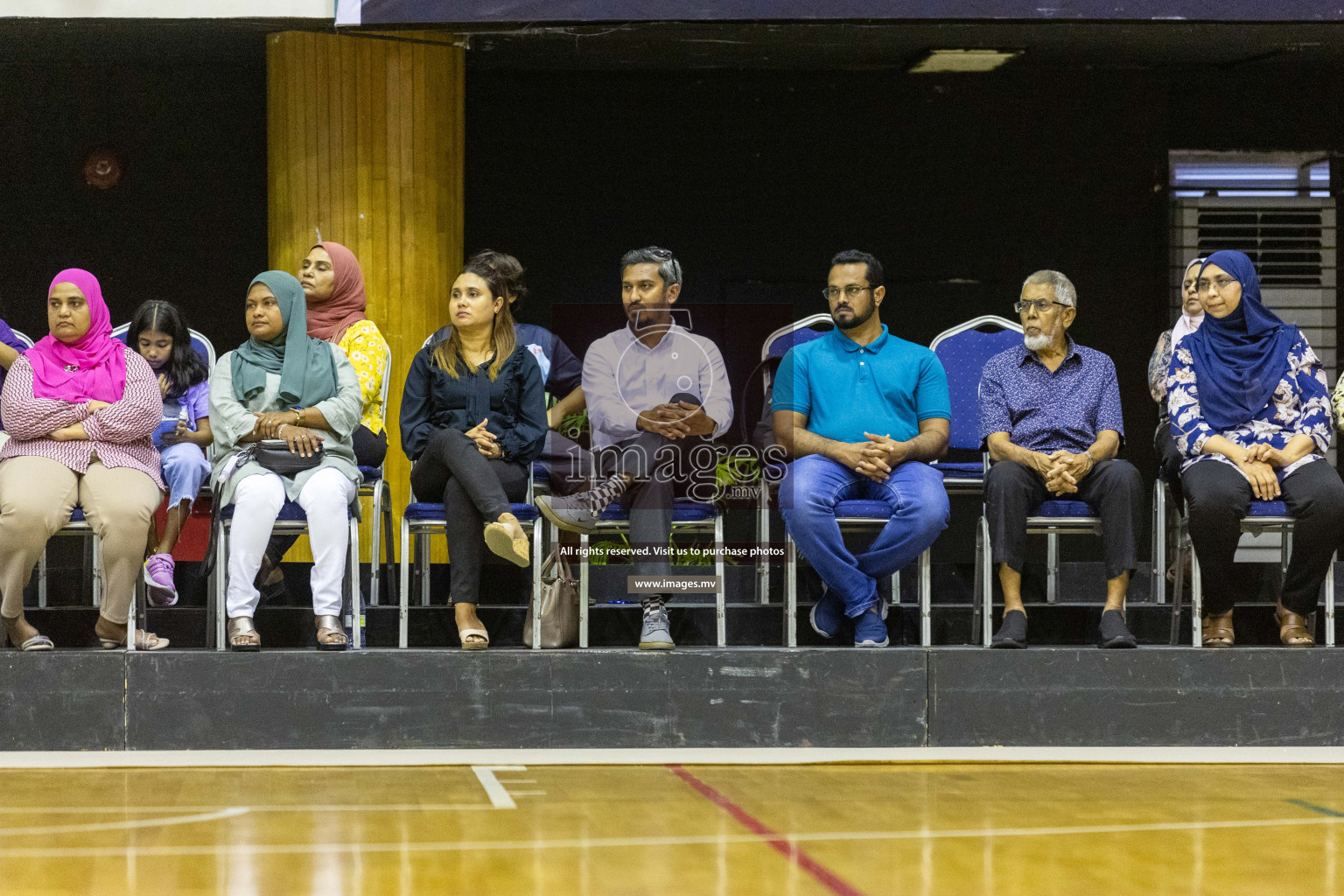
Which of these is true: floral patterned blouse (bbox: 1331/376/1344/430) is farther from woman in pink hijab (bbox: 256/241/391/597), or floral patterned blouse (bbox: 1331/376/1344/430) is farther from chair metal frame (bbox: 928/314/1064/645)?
woman in pink hijab (bbox: 256/241/391/597)

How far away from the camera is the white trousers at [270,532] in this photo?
13.3 ft

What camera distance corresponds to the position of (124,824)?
2.94 meters

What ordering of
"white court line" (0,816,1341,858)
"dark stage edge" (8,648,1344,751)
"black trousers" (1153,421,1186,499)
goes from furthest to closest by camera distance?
1. "black trousers" (1153,421,1186,499)
2. "dark stage edge" (8,648,1344,751)
3. "white court line" (0,816,1341,858)

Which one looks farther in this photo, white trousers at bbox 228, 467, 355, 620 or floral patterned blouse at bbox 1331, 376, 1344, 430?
floral patterned blouse at bbox 1331, 376, 1344, 430

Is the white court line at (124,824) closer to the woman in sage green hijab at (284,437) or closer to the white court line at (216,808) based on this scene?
the white court line at (216,808)

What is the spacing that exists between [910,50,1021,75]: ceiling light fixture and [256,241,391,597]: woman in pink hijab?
10.4 ft

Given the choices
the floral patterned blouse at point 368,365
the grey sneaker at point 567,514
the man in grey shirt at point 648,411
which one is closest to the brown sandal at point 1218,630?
the man in grey shirt at point 648,411

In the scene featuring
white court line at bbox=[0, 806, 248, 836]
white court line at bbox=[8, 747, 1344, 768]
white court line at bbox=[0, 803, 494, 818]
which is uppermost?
white court line at bbox=[0, 806, 248, 836]

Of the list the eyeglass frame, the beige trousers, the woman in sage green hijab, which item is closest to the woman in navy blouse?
the woman in sage green hijab

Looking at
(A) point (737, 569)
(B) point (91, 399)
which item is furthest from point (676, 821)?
(B) point (91, 399)

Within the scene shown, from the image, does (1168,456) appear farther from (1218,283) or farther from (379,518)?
(379,518)

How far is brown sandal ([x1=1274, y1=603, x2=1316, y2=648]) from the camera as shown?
14.0 ft

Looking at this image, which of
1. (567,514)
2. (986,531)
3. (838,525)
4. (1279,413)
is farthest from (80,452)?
(1279,413)

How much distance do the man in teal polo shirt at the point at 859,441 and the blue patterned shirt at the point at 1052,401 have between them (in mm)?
187
